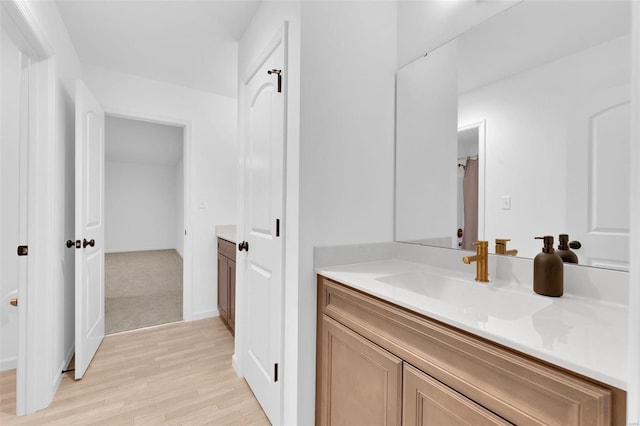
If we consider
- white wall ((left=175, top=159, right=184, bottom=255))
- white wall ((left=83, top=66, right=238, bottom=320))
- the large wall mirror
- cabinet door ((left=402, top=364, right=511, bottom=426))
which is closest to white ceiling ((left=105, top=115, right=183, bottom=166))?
white wall ((left=175, top=159, right=184, bottom=255))

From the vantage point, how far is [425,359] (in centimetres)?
84

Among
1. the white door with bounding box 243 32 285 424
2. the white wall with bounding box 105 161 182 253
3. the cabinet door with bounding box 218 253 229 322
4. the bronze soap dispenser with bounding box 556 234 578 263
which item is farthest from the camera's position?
the white wall with bounding box 105 161 182 253

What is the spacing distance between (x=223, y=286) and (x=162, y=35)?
2.17 m

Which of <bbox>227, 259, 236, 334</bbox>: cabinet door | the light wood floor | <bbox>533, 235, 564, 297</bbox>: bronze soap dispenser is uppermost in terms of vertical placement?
<bbox>533, 235, 564, 297</bbox>: bronze soap dispenser

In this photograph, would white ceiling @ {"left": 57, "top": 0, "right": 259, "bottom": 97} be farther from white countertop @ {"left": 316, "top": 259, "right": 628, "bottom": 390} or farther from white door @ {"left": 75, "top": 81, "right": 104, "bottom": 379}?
white countertop @ {"left": 316, "top": 259, "right": 628, "bottom": 390}

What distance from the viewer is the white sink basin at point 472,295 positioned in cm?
90

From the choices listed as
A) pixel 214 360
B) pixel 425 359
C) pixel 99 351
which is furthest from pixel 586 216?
pixel 99 351

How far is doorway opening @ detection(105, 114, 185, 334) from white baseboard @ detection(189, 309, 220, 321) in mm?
159

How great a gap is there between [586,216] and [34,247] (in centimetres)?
262

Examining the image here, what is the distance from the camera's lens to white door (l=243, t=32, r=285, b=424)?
1.46 metres

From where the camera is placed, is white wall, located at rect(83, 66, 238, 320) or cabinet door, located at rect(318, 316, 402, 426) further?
white wall, located at rect(83, 66, 238, 320)

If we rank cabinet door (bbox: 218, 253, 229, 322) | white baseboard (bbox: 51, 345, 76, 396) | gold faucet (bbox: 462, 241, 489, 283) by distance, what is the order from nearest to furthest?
gold faucet (bbox: 462, 241, 489, 283) < white baseboard (bbox: 51, 345, 76, 396) < cabinet door (bbox: 218, 253, 229, 322)

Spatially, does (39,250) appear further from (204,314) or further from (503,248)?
(503,248)

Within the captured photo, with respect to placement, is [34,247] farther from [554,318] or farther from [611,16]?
[611,16]
